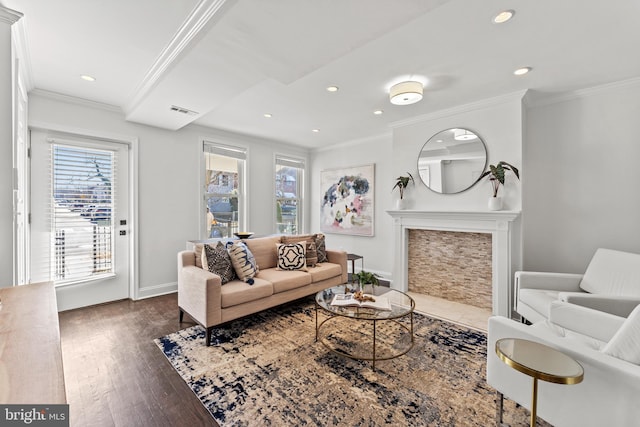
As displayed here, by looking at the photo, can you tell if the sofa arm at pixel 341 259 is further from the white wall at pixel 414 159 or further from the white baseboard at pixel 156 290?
the white baseboard at pixel 156 290

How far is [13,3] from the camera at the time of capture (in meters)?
1.73

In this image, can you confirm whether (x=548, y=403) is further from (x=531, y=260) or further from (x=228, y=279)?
(x=228, y=279)

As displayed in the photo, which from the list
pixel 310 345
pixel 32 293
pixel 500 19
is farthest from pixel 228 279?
pixel 500 19

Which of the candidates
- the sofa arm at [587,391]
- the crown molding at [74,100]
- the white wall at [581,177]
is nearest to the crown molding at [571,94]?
the white wall at [581,177]

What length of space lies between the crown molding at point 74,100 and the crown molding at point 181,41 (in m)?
0.73

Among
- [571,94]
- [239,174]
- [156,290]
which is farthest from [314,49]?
[156,290]

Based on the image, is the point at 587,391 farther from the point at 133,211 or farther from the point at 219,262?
the point at 133,211

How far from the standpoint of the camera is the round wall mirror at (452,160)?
10.8 feet

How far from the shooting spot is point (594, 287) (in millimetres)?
2391

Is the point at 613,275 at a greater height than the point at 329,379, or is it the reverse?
the point at 613,275

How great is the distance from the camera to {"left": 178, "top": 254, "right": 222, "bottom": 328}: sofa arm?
2422 mm

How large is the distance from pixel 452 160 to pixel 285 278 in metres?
2.57

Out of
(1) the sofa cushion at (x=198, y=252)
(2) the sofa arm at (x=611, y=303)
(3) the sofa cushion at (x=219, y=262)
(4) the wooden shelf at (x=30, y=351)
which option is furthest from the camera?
(1) the sofa cushion at (x=198, y=252)

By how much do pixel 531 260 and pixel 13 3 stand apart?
5103 millimetres
